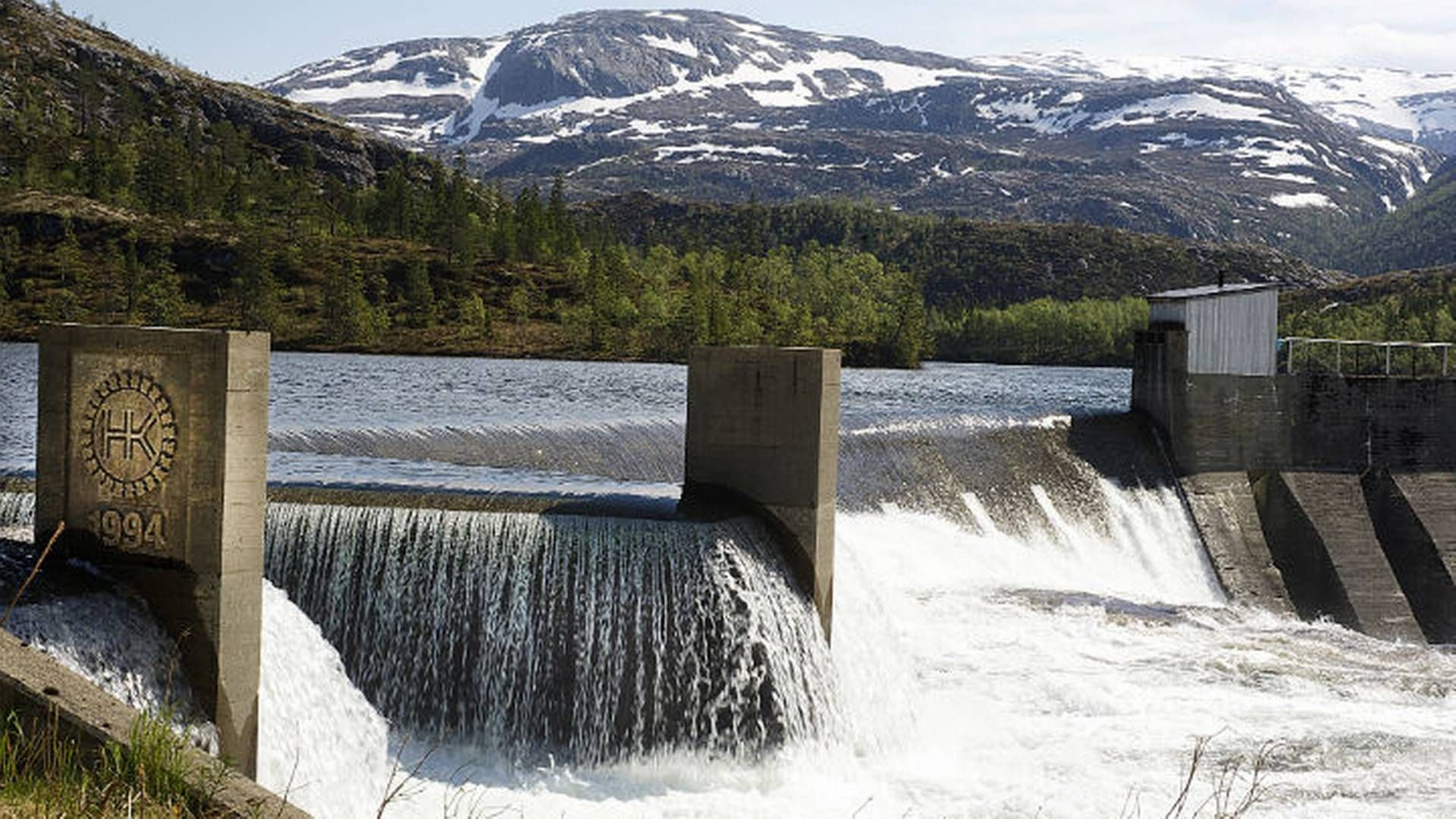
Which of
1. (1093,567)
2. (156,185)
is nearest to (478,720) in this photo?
(1093,567)

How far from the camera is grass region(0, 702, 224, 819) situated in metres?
7.43

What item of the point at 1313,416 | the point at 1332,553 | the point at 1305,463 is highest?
the point at 1313,416

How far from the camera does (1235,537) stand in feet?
118

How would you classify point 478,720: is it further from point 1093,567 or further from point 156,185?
Answer: point 156,185

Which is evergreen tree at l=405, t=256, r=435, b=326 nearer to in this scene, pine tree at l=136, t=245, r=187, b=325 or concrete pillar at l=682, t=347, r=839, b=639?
pine tree at l=136, t=245, r=187, b=325

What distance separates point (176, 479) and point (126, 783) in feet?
22.6

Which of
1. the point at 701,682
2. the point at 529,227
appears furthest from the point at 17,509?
the point at 529,227

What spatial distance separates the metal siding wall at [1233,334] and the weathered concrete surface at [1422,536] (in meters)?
4.32

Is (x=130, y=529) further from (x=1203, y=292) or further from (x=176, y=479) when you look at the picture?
(x=1203, y=292)

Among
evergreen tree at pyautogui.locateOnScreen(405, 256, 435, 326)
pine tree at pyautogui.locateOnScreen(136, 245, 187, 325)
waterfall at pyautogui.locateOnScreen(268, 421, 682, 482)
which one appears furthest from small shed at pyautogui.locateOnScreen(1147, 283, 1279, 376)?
evergreen tree at pyautogui.locateOnScreen(405, 256, 435, 326)

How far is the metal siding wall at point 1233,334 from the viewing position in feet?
131

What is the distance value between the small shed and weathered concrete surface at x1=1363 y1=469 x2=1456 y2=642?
4.39 m

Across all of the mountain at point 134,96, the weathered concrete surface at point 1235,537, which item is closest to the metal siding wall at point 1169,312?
the weathered concrete surface at point 1235,537

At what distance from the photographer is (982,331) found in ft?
538
